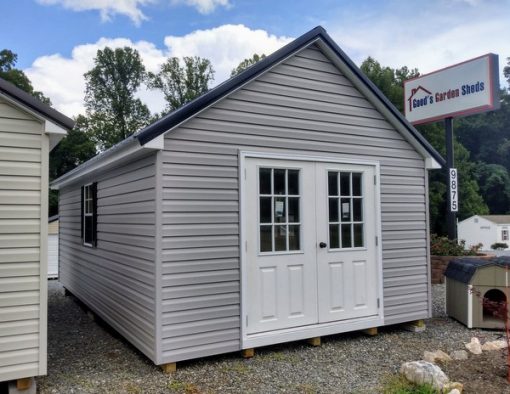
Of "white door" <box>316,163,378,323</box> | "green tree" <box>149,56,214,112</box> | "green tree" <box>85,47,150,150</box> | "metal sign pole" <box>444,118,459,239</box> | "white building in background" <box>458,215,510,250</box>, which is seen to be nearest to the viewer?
"white door" <box>316,163,378,323</box>

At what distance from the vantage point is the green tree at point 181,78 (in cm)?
2942

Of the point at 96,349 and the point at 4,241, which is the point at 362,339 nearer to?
the point at 96,349

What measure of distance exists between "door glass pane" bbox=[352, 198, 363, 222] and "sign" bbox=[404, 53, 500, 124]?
5.42 meters

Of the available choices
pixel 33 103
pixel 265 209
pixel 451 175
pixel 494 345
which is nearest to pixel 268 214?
pixel 265 209

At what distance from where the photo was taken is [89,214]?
7.12m

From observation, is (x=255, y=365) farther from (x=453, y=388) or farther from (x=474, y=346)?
(x=474, y=346)

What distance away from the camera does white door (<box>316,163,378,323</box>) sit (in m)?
5.20

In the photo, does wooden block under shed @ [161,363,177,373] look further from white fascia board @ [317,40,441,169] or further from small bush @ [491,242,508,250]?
small bush @ [491,242,508,250]

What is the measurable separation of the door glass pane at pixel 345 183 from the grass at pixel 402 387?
226cm

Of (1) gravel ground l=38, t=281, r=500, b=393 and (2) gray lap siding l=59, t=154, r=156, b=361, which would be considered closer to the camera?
(1) gravel ground l=38, t=281, r=500, b=393

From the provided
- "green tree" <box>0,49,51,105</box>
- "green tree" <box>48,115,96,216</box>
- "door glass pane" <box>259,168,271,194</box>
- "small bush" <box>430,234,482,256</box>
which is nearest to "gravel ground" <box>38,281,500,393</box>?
"door glass pane" <box>259,168,271,194</box>

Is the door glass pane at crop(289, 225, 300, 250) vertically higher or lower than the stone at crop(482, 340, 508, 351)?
higher

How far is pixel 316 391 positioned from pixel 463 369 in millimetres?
1664

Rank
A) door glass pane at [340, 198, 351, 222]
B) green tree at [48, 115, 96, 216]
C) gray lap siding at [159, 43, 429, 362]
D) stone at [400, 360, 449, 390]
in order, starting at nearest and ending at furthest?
stone at [400, 360, 449, 390] < gray lap siding at [159, 43, 429, 362] < door glass pane at [340, 198, 351, 222] < green tree at [48, 115, 96, 216]
